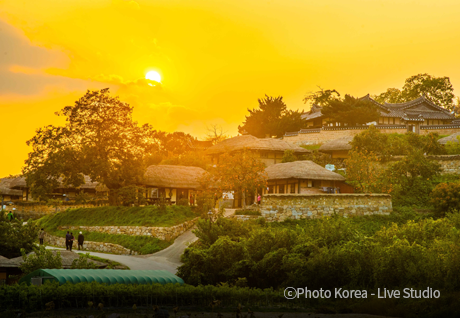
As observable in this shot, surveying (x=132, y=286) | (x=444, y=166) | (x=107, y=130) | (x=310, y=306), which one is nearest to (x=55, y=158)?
(x=107, y=130)

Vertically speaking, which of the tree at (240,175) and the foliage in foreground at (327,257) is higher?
the tree at (240,175)

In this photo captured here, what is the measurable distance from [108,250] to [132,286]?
13.6 m

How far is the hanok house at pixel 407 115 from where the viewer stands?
216 feet

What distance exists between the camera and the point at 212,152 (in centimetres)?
5494

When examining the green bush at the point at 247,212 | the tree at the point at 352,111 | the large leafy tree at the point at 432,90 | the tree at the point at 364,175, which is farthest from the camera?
the large leafy tree at the point at 432,90

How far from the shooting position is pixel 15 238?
99.8 feet

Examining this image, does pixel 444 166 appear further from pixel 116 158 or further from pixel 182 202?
pixel 116 158

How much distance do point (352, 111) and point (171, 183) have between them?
24642mm

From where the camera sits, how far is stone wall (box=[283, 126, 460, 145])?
58.2m

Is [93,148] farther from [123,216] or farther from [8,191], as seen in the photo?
[8,191]

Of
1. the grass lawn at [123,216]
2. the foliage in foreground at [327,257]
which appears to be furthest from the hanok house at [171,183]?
the foliage in foreground at [327,257]

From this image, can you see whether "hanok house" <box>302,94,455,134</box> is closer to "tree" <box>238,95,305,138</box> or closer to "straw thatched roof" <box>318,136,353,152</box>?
"tree" <box>238,95,305,138</box>

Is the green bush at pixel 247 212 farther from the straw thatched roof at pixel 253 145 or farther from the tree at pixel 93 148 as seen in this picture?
the straw thatched roof at pixel 253 145

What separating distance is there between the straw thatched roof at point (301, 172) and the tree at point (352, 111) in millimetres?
20082
